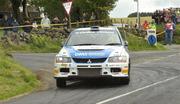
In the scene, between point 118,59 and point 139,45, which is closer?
point 118,59

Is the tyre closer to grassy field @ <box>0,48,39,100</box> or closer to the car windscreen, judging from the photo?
grassy field @ <box>0,48,39,100</box>

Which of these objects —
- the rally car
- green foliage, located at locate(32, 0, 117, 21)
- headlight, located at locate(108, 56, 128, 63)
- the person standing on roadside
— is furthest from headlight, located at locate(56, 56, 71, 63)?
green foliage, located at locate(32, 0, 117, 21)

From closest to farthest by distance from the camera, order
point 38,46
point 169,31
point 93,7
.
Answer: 1. point 38,46
2. point 169,31
3. point 93,7

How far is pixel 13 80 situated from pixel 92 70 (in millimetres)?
2536

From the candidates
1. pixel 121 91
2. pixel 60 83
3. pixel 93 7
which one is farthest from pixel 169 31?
pixel 121 91

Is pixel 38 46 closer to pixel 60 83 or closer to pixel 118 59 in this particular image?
pixel 60 83

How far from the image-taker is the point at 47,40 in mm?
36188

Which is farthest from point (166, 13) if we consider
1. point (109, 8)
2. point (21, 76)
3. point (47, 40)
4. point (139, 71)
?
point (21, 76)

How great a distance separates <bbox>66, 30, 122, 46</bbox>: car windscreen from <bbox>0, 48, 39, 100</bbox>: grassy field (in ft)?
5.34

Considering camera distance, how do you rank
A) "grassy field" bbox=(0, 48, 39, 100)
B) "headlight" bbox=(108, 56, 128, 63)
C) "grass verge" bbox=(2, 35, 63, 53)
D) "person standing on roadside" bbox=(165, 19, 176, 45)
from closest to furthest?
"grassy field" bbox=(0, 48, 39, 100)
"headlight" bbox=(108, 56, 128, 63)
"grass verge" bbox=(2, 35, 63, 53)
"person standing on roadside" bbox=(165, 19, 176, 45)

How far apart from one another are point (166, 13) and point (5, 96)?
3770 cm

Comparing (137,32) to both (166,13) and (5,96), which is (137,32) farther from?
(5,96)

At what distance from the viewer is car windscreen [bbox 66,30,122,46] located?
59.1 feet

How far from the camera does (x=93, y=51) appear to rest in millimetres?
16922
